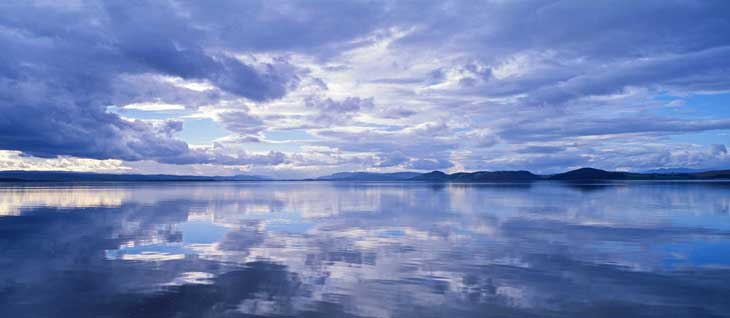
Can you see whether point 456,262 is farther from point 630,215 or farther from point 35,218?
point 35,218

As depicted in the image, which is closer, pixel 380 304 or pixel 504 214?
pixel 380 304

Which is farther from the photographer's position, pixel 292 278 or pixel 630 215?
pixel 630 215

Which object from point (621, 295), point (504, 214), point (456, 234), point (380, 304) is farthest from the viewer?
point (504, 214)

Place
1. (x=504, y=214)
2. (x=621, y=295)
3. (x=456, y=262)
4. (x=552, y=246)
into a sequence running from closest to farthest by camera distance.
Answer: (x=621, y=295), (x=456, y=262), (x=552, y=246), (x=504, y=214)

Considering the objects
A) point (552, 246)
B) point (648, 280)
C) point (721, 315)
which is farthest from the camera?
point (552, 246)

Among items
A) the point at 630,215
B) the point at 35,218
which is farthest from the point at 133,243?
the point at 630,215

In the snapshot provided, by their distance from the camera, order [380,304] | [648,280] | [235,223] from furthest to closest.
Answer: [235,223]
[648,280]
[380,304]

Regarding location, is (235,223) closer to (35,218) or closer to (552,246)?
(35,218)

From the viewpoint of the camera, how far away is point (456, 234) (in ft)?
98.3

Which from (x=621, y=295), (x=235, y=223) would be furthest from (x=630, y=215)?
(x=235, y=223)

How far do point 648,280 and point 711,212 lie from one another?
35.5 m

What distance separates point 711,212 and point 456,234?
3087cm

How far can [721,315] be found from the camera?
13039mm

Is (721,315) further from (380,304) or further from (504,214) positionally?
(504,214)
